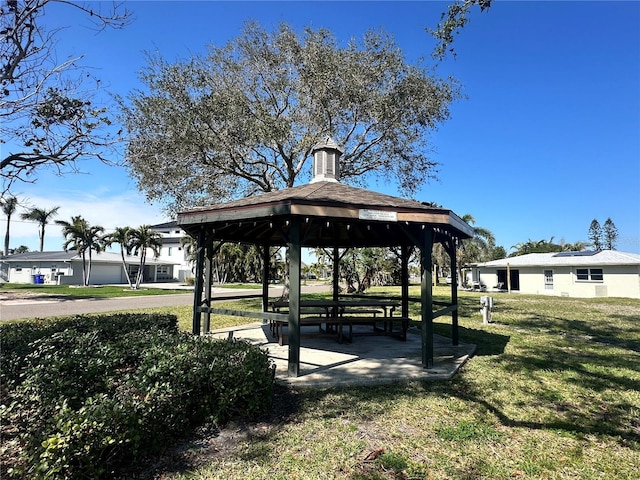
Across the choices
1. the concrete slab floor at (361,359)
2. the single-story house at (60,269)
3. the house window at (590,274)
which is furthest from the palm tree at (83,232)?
the house window at (590,274)

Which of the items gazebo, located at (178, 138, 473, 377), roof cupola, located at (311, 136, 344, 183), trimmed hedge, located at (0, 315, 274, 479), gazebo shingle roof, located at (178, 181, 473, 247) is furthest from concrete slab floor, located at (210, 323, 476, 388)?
roof cupola, located at (311, 136, 344, 183)

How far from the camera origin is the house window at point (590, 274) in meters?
26.3

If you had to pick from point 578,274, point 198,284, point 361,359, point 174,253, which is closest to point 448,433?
point 361,359

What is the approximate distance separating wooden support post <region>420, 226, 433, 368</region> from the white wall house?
50.8m

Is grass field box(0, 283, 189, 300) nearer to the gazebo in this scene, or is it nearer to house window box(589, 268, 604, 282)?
the gazebo

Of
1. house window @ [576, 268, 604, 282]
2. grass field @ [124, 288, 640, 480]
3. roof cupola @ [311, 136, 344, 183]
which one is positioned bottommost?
grass field @ [124, 288, 640, 480]

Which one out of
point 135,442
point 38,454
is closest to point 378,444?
point 135,442

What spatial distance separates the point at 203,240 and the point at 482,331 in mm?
8715

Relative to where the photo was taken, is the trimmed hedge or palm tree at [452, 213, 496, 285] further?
palm tree at [452, 213, 496, 285]

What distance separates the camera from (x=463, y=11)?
17.0ft

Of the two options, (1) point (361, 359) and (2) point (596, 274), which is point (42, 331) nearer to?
(1) point (361, 359)

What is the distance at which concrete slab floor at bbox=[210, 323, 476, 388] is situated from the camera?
18.7 feet

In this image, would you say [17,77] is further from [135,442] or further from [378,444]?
[378,444]

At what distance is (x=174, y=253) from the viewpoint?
58.0m
